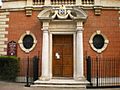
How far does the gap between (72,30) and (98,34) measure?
1.73m

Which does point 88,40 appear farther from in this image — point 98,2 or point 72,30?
point 98,2

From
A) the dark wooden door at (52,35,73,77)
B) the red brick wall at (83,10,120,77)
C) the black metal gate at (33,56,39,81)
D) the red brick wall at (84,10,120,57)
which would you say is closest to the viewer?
the black metal gate at (33,56,39,81)

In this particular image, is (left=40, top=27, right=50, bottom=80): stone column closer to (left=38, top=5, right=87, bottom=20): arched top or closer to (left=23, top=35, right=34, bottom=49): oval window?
(left=38, top=5, right=87, bottom=20): arched top

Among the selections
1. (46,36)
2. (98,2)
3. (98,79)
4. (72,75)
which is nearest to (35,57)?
(46,36)

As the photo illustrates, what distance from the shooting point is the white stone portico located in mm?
18172

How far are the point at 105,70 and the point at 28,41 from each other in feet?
17.8

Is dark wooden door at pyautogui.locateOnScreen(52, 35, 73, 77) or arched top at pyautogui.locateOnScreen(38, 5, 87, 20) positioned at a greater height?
arched top at pyautogui.locateOnScreen(38, 5, 87, 20)

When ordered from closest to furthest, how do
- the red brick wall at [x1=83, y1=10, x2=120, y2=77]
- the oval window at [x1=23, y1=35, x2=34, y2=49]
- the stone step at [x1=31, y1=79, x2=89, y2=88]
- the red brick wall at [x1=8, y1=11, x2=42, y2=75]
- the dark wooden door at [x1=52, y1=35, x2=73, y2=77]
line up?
1. the stone step at [x1=31, y1=79, x2=89, y2=88]
2. the red brick wall at [x1=83, y1=10, x2=120, y2=77]
3. the dark wooden door at [x1=52, y1=35, x2=73, y2=77]
4. the red brick wall at [x1=8, y1=11, x2=42, y2=75]
5. the oval window at [x1=23, y1=35, x2=34, y2=49]

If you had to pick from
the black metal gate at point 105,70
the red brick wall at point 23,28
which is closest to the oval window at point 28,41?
the red brick wall at point 23,28

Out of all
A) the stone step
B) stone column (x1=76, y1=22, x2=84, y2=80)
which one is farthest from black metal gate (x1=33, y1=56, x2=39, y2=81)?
stone column (x1=76, y1=22, x2=84, y2=80)

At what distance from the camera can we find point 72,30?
738 inches

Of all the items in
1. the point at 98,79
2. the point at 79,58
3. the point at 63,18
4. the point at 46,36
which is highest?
the point at 63,18

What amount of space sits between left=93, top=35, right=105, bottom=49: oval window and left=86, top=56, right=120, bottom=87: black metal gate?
75cm

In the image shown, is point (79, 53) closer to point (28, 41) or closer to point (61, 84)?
point (61, 84)
